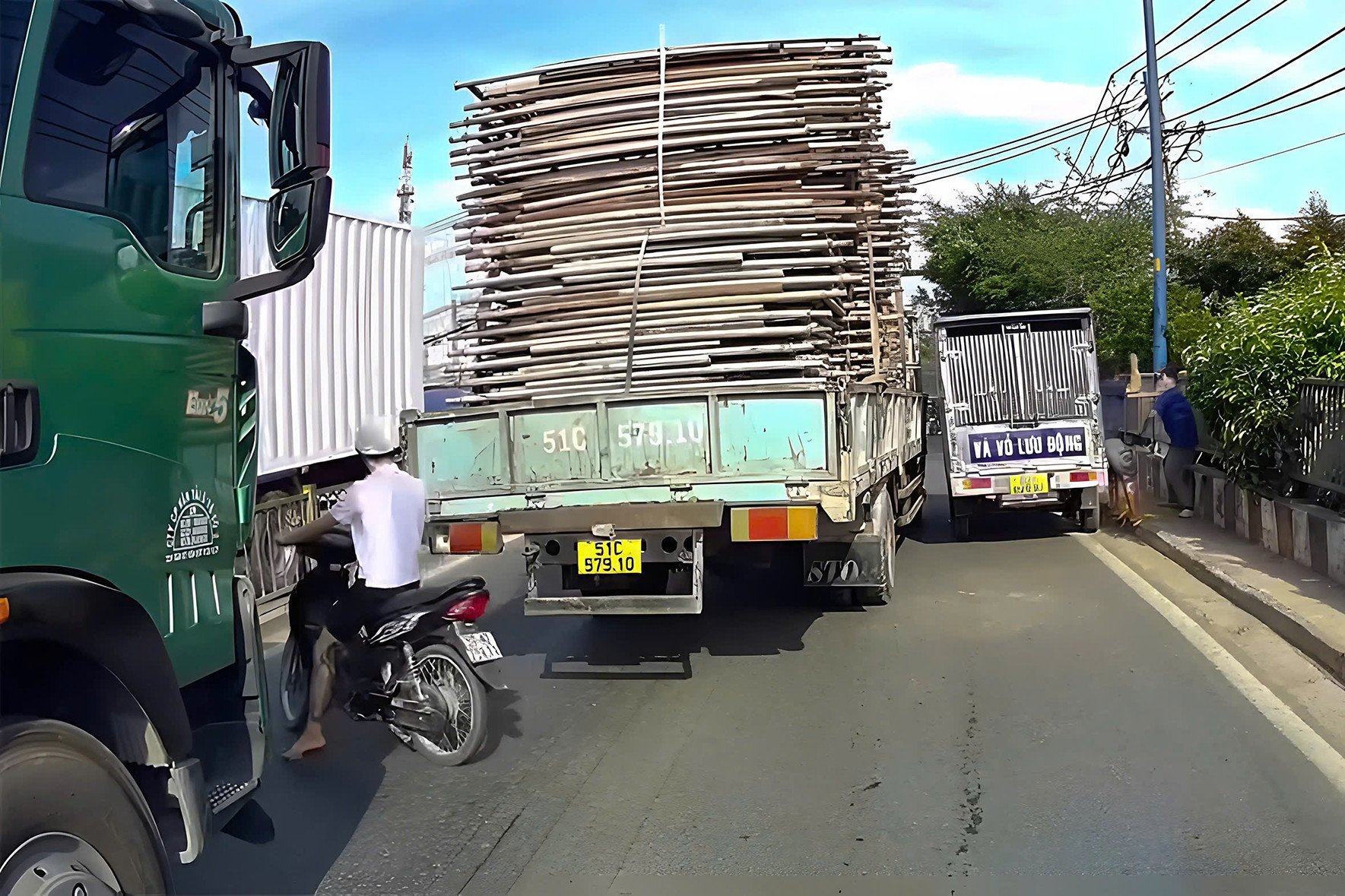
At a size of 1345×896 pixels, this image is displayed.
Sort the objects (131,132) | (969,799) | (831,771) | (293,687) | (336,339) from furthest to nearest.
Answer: (336,339), (293,687), (831,771), (969,799), (131,132)

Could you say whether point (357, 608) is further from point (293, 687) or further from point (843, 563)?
point (843, 563)

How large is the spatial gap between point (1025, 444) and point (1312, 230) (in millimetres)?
17650

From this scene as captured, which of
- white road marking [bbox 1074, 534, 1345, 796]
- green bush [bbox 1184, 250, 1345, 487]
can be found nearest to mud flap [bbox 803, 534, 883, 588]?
white road marking [bbox 1074, 534, 1345, 796]

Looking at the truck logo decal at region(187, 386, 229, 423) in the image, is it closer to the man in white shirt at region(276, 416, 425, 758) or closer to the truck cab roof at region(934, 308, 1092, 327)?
the man in white shirt at region(276, 416, 425, 758)

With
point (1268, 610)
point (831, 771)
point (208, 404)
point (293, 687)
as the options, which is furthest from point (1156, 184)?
point (208, 404)

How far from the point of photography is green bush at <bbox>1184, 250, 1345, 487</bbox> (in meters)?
9.93

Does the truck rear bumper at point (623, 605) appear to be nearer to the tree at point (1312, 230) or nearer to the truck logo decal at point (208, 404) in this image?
the truck logo decal at point (208, 404)

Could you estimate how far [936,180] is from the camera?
32625 mm

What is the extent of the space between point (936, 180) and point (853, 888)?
101 feet

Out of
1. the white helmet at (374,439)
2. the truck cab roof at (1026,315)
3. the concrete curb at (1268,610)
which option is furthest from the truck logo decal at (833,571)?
the truck cab roof at (1026,315)

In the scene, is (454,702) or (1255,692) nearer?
(454,702)

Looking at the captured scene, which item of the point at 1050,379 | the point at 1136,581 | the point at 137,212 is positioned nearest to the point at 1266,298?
the point at 1050,379

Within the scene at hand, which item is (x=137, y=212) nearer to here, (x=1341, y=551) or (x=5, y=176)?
(x=5, y=176)

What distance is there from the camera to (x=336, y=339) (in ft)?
33.0
